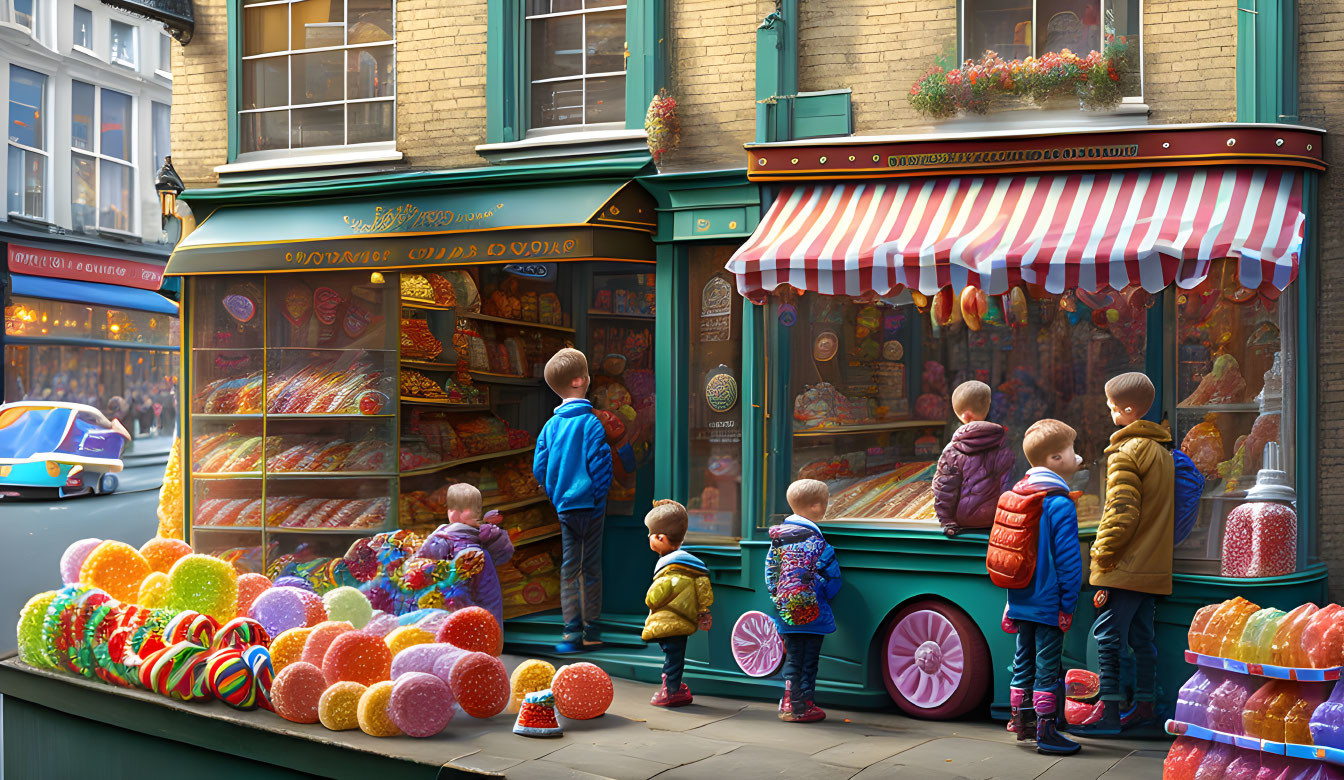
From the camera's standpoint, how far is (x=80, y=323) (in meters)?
24.1

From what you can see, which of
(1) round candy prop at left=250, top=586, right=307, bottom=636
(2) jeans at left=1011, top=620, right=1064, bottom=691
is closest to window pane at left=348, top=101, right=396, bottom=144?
(1) round candy prop at left=250, top=586, right=307, bottom=636

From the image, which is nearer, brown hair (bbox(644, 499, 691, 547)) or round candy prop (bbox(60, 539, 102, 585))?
brown hair (bbox(644, 499, 691, 547))

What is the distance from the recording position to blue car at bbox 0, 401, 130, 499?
59.7 ft

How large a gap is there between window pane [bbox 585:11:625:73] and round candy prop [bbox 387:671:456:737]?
496 cm

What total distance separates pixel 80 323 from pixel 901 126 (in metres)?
21.2

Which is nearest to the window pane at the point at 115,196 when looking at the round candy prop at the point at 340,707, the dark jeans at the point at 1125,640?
the round candy prop at the point at 340,707

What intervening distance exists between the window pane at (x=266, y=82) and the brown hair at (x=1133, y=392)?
7289 millimetres

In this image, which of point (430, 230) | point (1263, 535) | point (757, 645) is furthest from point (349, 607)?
point (1263, 535)

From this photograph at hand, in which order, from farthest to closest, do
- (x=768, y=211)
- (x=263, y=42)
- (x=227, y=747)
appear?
(x=263, y=42)
(x=768, y=211)
(x=227, y=747)

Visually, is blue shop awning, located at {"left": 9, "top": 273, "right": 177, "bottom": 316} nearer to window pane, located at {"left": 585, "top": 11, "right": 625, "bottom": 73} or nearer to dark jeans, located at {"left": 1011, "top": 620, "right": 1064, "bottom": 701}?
window pane, located at {"left": 585, "top": 11, "right": 625, "bottom": 73}

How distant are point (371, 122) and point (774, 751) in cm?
628

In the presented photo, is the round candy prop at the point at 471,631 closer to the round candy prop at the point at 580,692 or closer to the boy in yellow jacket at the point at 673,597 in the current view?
the round candy prop at the point at 580,692

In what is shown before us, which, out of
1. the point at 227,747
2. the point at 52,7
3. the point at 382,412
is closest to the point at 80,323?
the point at 52,7

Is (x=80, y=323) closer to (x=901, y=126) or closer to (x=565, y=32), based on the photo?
(x=565, y=32)
